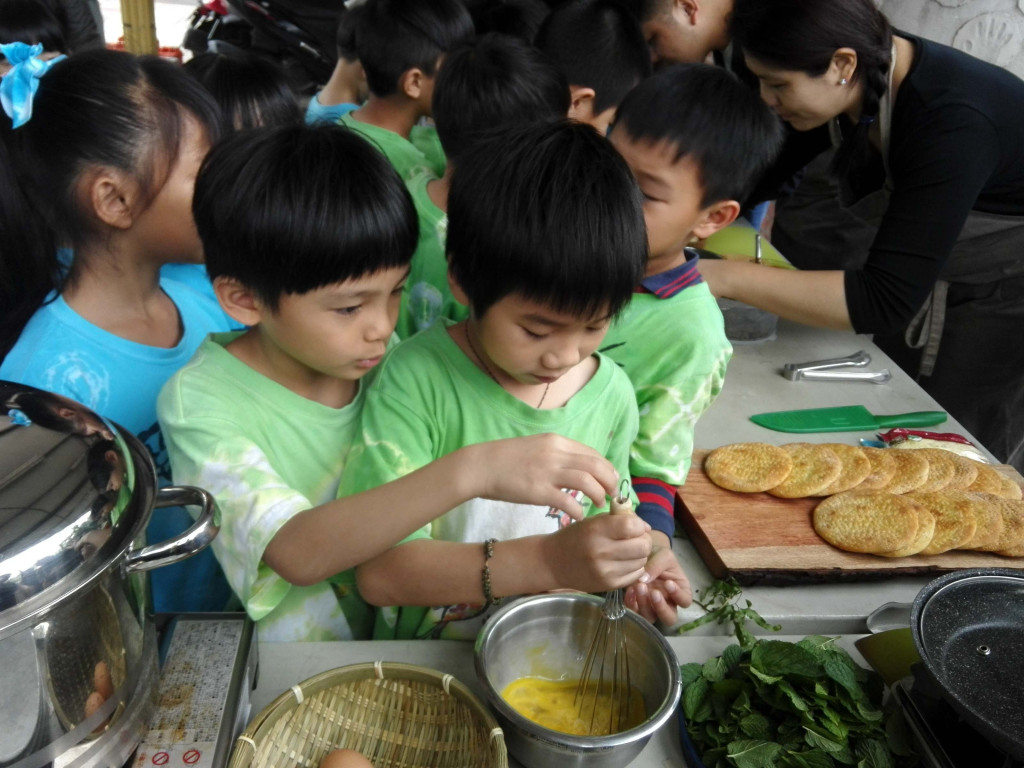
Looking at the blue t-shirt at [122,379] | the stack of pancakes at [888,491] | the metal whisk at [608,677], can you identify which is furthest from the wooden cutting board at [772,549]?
the blue t-shirt at [122,379]

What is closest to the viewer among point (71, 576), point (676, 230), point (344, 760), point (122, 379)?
point (71, 576)

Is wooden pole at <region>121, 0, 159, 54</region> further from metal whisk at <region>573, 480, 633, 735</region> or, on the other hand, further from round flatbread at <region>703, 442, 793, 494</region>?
metal whisk at <region>573, 480, 633, 735</region>

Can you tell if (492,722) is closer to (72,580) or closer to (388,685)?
(388,685)

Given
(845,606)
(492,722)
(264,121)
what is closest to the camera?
(492,722)

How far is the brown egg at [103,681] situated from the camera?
616 mm

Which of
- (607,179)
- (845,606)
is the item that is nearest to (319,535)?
(607,179)

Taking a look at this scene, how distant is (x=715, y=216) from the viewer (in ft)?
4.45

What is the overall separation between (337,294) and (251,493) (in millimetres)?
261

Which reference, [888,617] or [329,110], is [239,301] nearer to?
[888,617]

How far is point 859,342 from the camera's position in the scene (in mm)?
2064

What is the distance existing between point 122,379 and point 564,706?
31.6 inches

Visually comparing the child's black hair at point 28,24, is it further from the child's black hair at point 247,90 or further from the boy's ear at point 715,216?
the boy's ear at point 715,216

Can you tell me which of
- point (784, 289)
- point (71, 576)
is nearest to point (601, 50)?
point (784, 289)

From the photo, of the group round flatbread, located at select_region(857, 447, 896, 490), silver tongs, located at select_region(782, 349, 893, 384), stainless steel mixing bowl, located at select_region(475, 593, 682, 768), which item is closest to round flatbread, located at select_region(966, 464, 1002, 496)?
round flatbread, located at select_region(857, 447, 896, 490)
